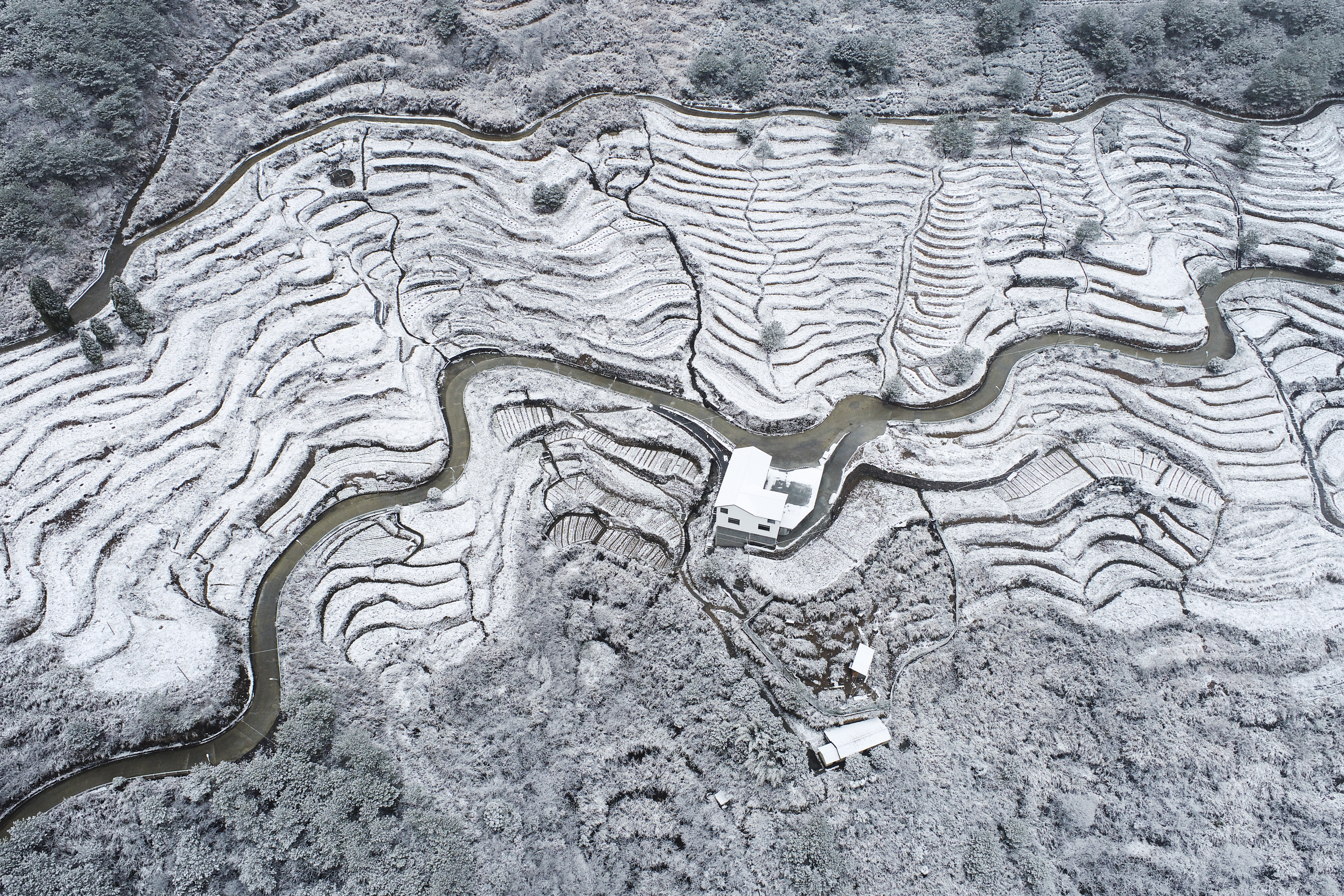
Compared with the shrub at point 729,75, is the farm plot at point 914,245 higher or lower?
lower

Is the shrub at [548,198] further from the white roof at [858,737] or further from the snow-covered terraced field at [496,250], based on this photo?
the white roof at [858,737]

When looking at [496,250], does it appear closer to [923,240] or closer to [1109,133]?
[923,240]

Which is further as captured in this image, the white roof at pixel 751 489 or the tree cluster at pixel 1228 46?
the tree cluster at pixel 1228 46

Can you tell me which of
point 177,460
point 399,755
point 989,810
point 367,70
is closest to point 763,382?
point 989,810

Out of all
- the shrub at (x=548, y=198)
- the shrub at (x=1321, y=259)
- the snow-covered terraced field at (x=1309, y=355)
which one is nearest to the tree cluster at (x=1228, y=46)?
the shrub at (x=1321, y=259)

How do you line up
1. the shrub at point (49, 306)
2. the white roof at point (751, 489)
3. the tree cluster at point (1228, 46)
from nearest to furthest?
the white roof at point (751, 489) → the shrub at point (49, 306) → the tree cluster at point (1228, 46)

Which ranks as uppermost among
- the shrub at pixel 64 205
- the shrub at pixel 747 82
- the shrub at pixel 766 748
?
the shrub at pixel 64 205

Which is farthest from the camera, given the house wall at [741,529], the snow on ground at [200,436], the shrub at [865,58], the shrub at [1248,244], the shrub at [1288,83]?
the shrub at [1288,83]
